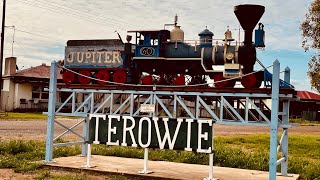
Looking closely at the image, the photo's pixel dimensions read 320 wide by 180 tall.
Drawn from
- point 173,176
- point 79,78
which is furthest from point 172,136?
point 79,78

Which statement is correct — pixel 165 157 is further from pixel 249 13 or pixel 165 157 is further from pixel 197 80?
pixel 249 13

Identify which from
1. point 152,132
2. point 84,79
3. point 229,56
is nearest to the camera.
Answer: point 152,132

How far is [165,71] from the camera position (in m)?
17.4

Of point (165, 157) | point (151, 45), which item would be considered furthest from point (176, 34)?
point (165, 157)

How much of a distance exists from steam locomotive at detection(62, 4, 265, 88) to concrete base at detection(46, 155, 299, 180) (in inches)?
118

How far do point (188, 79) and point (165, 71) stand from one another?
3.22 feet

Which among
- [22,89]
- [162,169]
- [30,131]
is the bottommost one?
[162,169]

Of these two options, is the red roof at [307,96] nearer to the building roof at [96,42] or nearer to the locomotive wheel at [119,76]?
the building roof at [96,42]

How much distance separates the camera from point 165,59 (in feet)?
56.0

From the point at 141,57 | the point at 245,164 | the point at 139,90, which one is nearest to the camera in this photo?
the point at 139,90

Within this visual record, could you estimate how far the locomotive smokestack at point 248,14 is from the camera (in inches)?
545

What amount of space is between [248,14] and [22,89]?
38.3 m

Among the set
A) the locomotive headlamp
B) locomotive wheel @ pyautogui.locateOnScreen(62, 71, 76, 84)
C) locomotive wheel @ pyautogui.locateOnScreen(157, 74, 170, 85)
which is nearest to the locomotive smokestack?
the locomotive headlamp

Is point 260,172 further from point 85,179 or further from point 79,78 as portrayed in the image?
point 79,78
